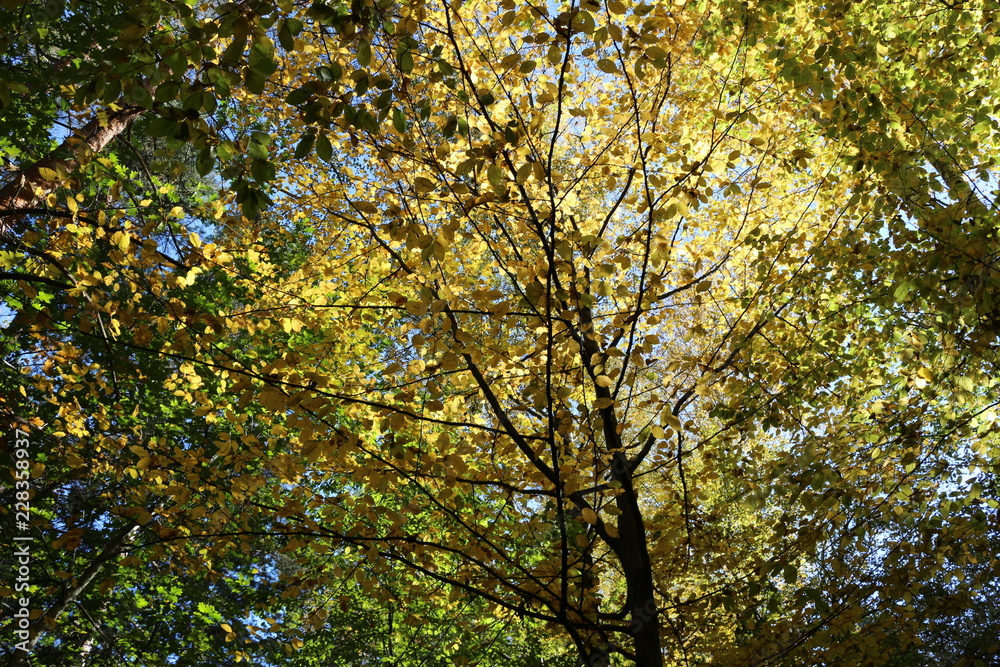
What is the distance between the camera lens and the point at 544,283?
13.9 feet

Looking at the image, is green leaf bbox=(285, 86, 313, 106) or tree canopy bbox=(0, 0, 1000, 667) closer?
green leaf bbox=(285, 86, 313, 106)

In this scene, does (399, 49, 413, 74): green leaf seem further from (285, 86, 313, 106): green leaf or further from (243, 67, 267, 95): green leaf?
(243, 67, 267, 95): green leaf

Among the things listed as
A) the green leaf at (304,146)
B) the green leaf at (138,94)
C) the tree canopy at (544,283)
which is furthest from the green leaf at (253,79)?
the green leaf at (138,94)

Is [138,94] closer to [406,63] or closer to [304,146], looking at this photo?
[304,146]

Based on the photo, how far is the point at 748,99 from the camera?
6441mm

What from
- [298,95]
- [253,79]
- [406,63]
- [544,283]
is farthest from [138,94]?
[544,283]

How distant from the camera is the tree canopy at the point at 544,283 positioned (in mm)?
3109

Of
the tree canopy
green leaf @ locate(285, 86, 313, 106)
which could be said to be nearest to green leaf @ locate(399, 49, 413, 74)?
the tree canopy

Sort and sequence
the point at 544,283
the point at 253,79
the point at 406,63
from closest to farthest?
1. the point at 253,79
2. the point at 406,63
3. the point at 544,283

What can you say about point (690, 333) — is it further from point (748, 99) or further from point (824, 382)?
point (748, 99)

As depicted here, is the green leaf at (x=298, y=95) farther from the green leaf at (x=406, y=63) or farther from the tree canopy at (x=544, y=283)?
the green leaf at (x=406, y=63)

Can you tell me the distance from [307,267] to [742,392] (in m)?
3.59

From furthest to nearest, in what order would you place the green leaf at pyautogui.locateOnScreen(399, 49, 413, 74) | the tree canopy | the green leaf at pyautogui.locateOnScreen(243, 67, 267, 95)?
the tree canopy, the green leaf at pyautogui.locateOnScreen(399, 49, 413, 74), the green leaf at pyautogui.locateOnScreen(243, 67, 267, 95)

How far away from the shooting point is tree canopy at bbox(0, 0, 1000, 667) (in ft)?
10.2
